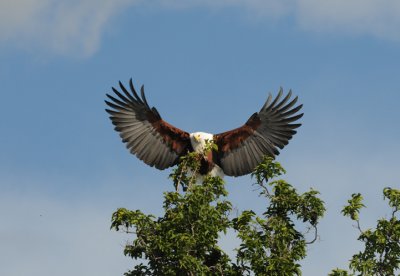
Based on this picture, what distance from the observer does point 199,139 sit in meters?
18.0

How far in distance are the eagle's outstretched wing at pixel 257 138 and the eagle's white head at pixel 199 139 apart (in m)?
0.41

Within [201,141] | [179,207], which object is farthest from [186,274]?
[201,141]

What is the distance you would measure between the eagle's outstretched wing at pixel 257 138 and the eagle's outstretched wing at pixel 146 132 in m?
Answer: 0.84

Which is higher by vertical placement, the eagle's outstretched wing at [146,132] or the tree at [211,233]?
the eagle's outstretched wing at [146,132]

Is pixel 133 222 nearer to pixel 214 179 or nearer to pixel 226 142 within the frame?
pixel 214 179

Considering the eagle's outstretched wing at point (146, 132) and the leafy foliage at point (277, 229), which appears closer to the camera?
the leafy foliage at point (277, 229)

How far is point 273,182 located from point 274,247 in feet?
4.11

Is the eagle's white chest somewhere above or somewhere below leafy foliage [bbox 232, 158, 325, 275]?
above

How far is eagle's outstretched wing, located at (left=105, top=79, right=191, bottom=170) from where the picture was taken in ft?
61.4

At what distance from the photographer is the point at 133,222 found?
14180mm

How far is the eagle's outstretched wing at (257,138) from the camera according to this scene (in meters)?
18.6

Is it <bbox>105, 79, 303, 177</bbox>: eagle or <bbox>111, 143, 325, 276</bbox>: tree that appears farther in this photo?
<bbox>105, 79, 303, 177</bbox>: eagle

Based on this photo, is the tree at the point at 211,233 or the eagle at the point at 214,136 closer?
the tree at the point at 211,233

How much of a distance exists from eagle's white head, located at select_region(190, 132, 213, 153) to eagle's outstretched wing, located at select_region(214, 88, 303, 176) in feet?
1.35
